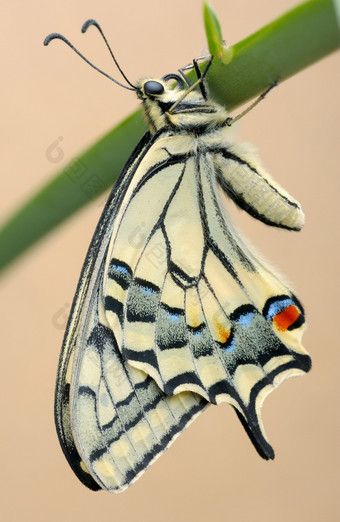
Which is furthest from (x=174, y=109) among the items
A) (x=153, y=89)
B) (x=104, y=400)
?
(x=104, y=400)

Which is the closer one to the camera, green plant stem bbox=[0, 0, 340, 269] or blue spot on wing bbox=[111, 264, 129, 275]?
green plant stem bbox=[0, 0, 340, 269]

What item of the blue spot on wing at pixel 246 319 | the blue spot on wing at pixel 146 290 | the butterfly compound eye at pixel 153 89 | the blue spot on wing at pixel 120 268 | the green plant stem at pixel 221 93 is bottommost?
the blue spot on wing at pixel 246 319

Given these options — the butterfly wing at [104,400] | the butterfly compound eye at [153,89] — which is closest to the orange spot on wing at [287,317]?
the butterfly wing at [104,400]

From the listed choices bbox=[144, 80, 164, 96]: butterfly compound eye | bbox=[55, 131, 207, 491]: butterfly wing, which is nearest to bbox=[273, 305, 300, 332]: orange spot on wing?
bbox=[55, 131, 207, 491]: butterfly wing

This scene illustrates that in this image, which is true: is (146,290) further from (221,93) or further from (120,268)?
(221,93)

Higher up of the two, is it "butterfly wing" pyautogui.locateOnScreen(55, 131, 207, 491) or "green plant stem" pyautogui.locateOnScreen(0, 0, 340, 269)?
"green plant stem" pyautogui.locateOnScreen(0, 0, 340, 269)

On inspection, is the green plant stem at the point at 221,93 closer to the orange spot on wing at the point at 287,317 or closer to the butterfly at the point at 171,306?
the butterfly at the point at 171,306

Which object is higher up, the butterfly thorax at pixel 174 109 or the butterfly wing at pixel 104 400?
the butterfly thorax at pixel 174 109

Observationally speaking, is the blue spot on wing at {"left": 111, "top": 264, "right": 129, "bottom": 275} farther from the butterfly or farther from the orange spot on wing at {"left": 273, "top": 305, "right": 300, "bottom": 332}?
the orange spot on wing at {"left": 273, "top": 305, "right": 300, "bottom": 332}

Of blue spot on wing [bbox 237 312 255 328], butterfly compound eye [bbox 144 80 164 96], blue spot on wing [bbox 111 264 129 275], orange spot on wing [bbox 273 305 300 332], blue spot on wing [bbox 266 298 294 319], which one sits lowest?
orange spot on wing [bbox 273 305 300 332]
